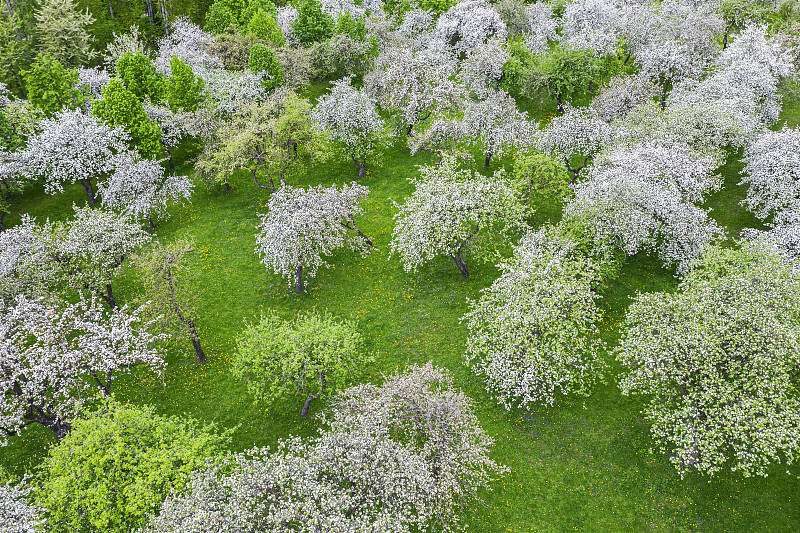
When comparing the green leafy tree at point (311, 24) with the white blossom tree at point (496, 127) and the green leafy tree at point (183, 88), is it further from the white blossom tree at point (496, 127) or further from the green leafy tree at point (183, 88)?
the white blossom tree at point (496, 127)

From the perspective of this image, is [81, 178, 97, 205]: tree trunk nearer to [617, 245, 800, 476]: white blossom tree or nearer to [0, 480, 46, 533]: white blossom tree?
[0, 480, 46, 533]: white blossom tree

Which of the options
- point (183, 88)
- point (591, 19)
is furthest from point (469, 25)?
point (183, 88)

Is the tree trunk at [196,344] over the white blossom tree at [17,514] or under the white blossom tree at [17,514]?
under

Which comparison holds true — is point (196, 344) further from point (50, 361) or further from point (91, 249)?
point (91, 249)

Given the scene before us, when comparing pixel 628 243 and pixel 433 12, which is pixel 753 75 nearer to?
pixel 628 243

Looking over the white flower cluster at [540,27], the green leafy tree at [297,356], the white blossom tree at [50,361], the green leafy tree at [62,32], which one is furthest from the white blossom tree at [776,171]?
the green leafy tree at [62,32]

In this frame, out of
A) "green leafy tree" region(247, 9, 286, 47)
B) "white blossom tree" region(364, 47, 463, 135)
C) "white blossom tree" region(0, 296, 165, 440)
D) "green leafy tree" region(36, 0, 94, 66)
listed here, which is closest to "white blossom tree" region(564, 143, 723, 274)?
"white blossom tree" region(364, 47, 463, 135)
